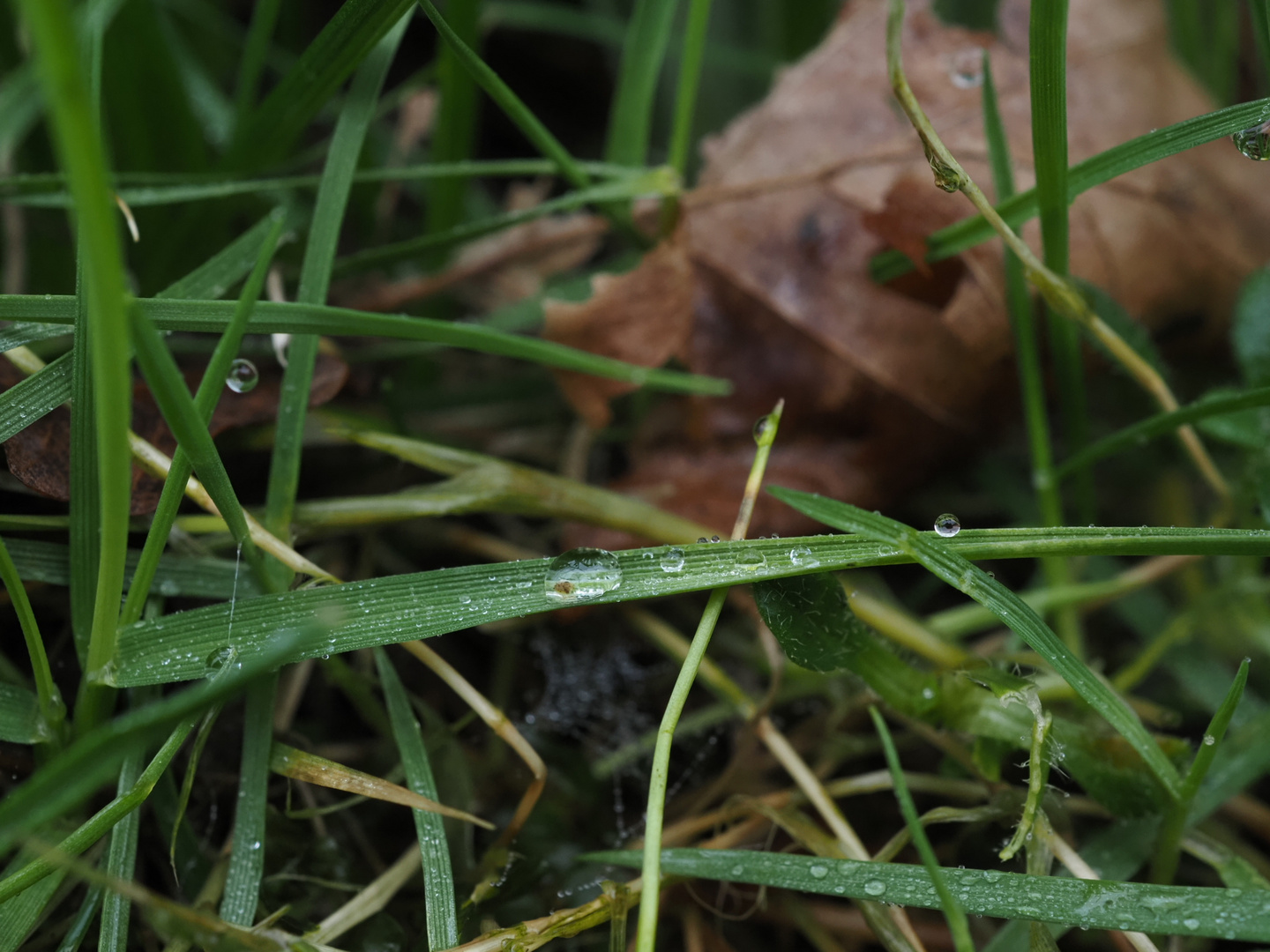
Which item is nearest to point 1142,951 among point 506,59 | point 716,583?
point 716,583

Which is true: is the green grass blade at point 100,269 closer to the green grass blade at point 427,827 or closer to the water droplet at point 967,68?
the green grass blade at point 427,827

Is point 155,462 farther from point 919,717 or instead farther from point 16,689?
point 919,717

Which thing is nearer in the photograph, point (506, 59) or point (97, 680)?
point (97, 680)

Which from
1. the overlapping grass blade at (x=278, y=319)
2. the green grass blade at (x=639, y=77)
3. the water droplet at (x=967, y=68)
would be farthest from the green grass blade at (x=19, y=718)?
the water droplet at (x=967, y=68)

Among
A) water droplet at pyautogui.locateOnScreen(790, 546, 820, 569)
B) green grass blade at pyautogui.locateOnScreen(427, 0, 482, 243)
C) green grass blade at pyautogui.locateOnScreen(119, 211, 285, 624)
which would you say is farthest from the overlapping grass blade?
green grass blade at pyautogui.locateOnScreen(427, 0, 482, 243)

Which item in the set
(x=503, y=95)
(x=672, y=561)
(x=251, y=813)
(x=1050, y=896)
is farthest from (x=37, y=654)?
(x=1050, y=896)

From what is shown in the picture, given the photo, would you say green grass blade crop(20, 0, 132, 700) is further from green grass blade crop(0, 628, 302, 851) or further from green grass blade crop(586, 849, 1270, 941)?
green grass blade crop(586, 849, 1270, 941)
